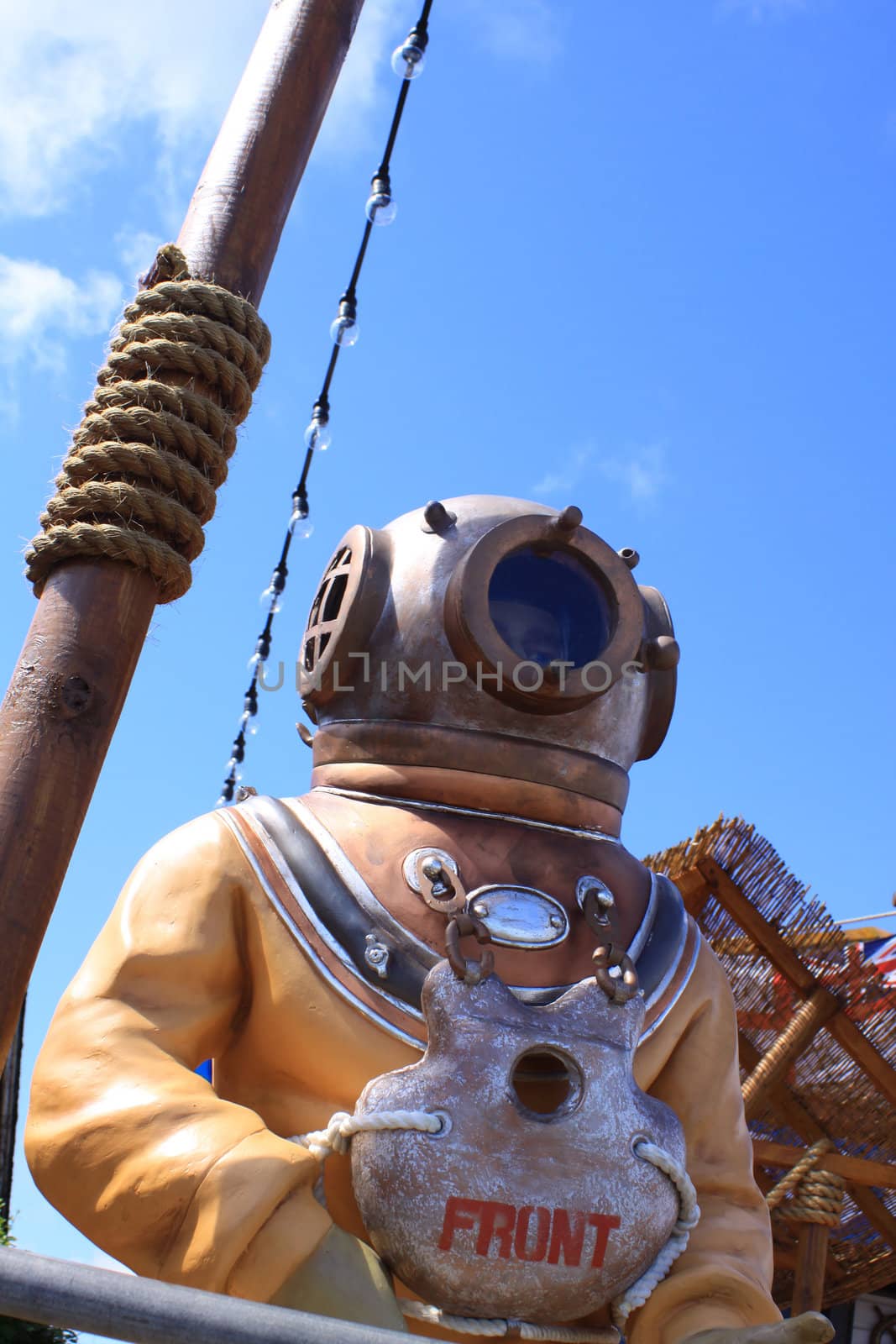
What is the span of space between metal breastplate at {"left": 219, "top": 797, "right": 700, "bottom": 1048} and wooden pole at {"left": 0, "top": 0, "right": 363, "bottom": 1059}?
1.35 ft

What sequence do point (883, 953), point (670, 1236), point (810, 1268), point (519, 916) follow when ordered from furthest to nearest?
point (883, 953)
point (810, 1268)
point (519, 916)
point (670, 1236)

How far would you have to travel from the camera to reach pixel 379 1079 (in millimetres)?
1991

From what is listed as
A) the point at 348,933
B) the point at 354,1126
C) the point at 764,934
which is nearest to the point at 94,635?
the point at 348,933

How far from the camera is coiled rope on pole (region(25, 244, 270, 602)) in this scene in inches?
76.0

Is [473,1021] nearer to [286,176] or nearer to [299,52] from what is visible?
[286,176]

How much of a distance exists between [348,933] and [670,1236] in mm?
645

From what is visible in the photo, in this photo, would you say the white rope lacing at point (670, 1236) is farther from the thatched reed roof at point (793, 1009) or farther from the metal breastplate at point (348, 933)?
the thatched reed roof at point (793, 1009)

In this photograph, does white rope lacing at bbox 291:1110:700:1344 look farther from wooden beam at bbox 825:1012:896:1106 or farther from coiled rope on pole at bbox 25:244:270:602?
wooden beam at bbox 825:1012:896:1106

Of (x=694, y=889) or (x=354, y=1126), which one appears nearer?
(x=354, y=1126)

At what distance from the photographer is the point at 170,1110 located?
189cm

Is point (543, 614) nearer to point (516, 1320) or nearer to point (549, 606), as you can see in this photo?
point (549, 606)

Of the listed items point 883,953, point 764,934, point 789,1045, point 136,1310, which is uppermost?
point 883,953

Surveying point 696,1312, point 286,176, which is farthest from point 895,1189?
point 286,176

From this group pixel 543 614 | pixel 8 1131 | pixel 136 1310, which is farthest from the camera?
pixel 8 1131
